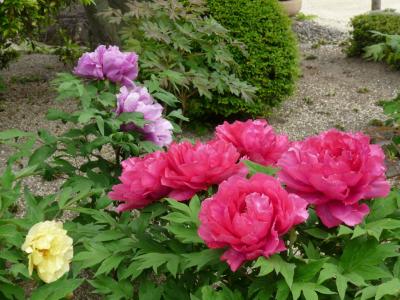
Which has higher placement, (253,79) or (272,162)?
(272,162)

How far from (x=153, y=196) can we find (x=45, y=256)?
Result: 0.31 m

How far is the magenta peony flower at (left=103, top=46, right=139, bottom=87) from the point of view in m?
2.47

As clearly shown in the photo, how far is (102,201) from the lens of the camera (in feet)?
7.15

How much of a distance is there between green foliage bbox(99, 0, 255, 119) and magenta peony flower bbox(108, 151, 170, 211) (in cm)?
267

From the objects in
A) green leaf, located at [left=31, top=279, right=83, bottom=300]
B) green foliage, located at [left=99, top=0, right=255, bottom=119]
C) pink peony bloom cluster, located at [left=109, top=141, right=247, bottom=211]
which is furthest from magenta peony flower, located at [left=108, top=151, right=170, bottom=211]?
green foliage, located at [left=99, top=0, right=255, bottom=119]

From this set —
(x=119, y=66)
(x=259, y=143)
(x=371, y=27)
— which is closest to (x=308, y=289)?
(x=259, y=143)

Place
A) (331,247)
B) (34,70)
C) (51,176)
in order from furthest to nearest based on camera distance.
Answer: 1. (34,70)
2. (51,176)
3. (331,247)

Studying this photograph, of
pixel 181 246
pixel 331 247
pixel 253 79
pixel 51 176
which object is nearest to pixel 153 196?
pixel 181 246

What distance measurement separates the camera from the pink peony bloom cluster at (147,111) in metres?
2.34

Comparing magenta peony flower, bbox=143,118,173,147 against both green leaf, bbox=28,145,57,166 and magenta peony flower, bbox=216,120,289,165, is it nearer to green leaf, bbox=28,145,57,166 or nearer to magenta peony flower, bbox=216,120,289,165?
green leaf, bbox=28,145,57,166

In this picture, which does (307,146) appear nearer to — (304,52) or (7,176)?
(7,176)

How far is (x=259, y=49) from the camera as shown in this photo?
5809mm

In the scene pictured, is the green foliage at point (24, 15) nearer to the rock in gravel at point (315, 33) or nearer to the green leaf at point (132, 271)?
the green leaf at point (132, 271)

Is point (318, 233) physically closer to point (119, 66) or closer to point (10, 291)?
point (10, 291)
